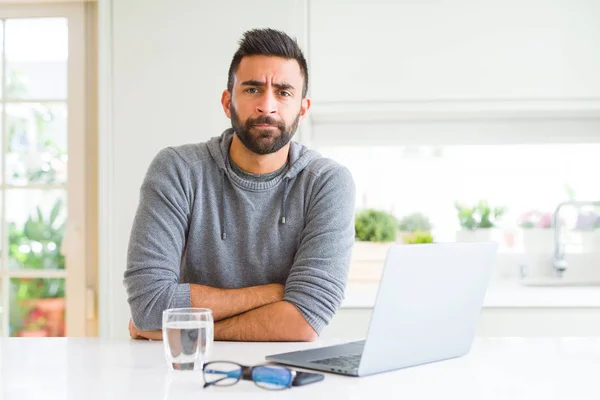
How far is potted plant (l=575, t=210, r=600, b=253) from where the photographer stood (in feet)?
12.0

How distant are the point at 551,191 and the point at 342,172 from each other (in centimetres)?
195

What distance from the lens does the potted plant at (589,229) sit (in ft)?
12.0

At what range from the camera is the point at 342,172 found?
214 centimetres

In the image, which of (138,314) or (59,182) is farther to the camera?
(59,182)

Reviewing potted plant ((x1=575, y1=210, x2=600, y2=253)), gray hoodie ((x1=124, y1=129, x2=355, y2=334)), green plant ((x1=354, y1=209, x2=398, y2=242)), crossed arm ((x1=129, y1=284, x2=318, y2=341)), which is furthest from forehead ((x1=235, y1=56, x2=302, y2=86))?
potted plant ((x1=575, y1=210, x2=600, y2=253))

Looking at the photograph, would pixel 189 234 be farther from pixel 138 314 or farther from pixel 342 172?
pixel 342 172

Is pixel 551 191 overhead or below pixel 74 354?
overhead

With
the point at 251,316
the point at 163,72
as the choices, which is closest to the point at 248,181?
the point at 251,316

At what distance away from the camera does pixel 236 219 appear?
211 cm

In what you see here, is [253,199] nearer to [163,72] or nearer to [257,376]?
[257,376]

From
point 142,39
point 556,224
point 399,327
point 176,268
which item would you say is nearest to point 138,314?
point 176,268

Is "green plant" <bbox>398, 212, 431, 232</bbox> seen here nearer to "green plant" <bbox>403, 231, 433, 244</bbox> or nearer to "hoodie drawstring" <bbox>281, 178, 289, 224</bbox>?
"green plant" <bbox>403, 231, 433, 244</bbox>

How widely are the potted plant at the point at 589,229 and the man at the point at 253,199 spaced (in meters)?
1.96

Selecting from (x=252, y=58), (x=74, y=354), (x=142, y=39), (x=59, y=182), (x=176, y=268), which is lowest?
(x=74, y=354)
